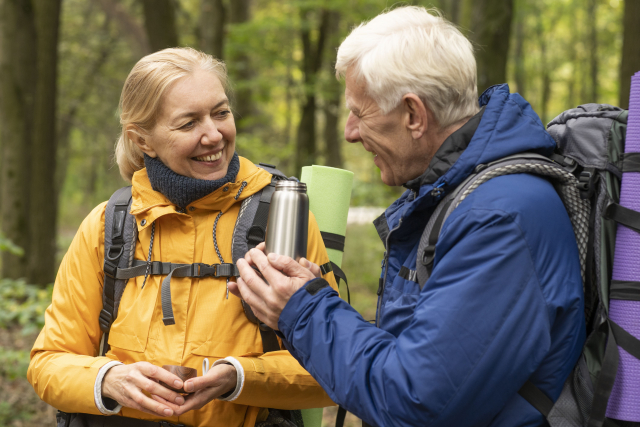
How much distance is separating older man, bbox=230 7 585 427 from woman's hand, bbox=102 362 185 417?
43cm

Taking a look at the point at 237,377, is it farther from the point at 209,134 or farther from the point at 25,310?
the point at 25,310

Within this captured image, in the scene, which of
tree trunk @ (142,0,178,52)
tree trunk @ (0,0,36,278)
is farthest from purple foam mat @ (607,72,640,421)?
tree trunk @ (0,0,36,278)

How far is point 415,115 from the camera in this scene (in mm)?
1810

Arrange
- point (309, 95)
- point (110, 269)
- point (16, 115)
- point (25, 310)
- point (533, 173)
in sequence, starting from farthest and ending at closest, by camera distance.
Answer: point (309, 95)
point (16, 115)
point (25, 310)
point (110, 269)
point (533, 173)

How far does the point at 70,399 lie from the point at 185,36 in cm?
1328

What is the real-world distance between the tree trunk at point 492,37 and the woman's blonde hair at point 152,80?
3.62 meters

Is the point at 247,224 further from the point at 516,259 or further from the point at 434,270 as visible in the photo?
the point at 516,259

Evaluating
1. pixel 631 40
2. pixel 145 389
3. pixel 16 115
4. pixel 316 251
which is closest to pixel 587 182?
pixel 316 251

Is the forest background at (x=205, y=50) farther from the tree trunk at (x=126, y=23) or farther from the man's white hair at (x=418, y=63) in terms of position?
the man's white hair at (x=418, y=63)

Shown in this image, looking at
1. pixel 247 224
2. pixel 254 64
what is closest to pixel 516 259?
pixel 247 224

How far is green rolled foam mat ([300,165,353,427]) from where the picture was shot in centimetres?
253

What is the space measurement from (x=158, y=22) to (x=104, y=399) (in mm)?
5978

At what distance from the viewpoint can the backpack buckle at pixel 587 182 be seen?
160 cm

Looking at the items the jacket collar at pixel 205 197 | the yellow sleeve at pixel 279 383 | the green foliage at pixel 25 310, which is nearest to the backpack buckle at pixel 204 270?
the jacket collar at pixel 205 197
